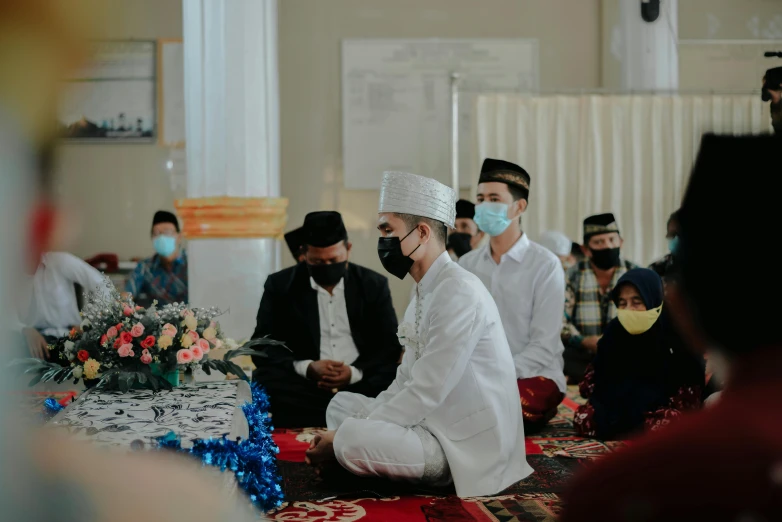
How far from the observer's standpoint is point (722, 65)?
823 cm

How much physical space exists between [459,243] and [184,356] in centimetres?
320

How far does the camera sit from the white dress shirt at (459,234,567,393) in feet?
14.8

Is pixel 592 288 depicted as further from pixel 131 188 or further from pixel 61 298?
pixel 131 188

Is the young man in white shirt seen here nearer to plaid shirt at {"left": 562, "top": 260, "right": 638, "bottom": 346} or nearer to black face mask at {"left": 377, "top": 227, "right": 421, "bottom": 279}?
plaid shirt at {"left": 562, "top": 260, "right": 638, "bottom": 346}

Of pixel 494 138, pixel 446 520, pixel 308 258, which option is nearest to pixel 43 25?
pixel 446 520

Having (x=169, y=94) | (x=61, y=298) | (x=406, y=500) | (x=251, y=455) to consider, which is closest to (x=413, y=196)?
(x=406, y=500)

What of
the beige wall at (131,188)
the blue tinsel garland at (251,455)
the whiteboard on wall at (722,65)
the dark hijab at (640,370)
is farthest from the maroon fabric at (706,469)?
the whiteboard on wall at (722,65)

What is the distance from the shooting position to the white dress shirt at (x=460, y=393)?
3115mm

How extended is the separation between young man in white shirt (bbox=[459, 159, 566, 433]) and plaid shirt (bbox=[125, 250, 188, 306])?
248cm

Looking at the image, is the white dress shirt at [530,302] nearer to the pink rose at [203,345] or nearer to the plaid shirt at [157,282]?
the pink rose at [203,345]

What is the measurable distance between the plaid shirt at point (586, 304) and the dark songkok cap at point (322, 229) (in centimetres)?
187

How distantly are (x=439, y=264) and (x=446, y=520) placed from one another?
0.96 metres

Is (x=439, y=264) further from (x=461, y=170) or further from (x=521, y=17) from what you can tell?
(x=521, y=17)

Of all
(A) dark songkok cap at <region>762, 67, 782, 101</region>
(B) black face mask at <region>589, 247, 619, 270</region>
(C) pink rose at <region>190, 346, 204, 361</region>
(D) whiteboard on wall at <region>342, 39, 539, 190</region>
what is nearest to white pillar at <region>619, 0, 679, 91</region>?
(D) whiteboard on wall at <region>342, 39, 539, 190</region>
